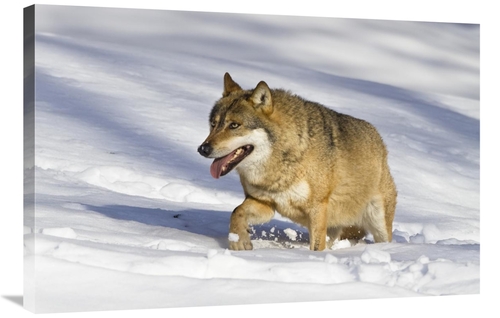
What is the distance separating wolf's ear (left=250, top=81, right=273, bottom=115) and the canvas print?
1cm

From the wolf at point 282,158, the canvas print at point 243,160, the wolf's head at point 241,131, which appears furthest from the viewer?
the wolf at point 282,158

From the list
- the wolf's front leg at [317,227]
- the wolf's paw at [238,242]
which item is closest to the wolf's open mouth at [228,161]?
the wolf's paw at [238,242]

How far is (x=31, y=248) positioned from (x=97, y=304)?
28.5 inches

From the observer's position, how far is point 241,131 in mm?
7656

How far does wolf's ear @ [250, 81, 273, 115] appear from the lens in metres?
7.74

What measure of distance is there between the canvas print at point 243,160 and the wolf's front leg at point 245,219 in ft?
0.05

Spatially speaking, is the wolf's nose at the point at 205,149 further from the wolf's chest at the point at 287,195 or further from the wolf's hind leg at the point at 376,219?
the wolf's hind leg at the point at 376,219

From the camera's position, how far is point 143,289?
22.8 ft

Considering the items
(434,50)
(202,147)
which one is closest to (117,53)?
(434,50)

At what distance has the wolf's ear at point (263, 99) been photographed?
A: 305 inches

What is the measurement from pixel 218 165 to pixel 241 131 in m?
0.38

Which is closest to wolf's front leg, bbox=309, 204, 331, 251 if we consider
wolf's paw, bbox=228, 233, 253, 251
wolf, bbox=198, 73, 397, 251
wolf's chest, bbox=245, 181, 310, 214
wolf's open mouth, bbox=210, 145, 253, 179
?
wolf, bbox=198, 73, 397, 251

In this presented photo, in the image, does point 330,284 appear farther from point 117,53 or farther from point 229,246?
point 117,53

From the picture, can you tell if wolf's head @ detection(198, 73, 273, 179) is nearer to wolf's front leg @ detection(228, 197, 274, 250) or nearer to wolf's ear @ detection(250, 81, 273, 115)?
wolf's ear @ detection(250, 81, 273, 115)
